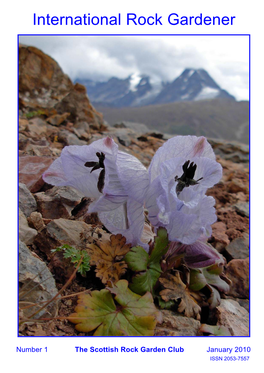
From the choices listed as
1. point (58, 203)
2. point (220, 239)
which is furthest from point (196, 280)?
point (58, 203)

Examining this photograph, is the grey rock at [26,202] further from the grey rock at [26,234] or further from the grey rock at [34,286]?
the grey rock at [34,286]

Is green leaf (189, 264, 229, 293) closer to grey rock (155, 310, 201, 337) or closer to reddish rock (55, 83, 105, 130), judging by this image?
grey rock (155, 310, 201, 337)

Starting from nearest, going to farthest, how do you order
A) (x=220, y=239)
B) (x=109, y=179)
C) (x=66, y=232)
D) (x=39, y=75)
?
(x=109, y=179) → (x=66, y=232) → (x=220, y=239) → (x=39, y=75)

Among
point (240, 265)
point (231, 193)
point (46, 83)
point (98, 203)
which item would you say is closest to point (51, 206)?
point (98, 203)

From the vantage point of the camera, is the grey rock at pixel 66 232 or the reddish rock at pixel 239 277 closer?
the grey rock at pixel 66 232

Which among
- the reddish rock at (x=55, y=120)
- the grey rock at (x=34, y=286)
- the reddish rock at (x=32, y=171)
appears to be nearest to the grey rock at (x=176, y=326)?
the grey rock at (x=34, y=286)

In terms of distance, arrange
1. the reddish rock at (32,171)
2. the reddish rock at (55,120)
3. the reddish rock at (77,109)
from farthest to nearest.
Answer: the reddish rock at (77,109) → the reddish rock at (55,120) → the reddish rock at (32,171)

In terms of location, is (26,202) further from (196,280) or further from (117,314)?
(196,280)
